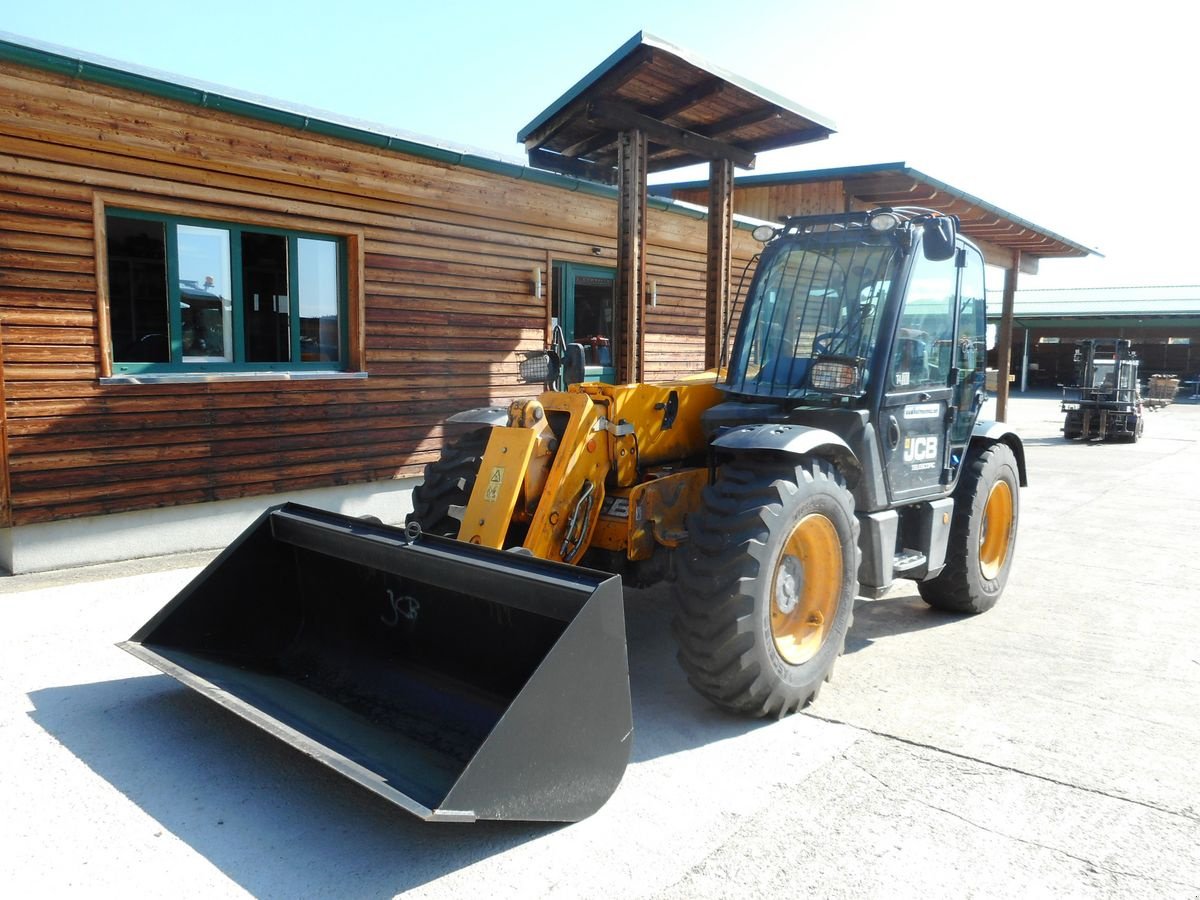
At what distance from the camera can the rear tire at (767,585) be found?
3.46m

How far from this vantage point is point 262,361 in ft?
23.3

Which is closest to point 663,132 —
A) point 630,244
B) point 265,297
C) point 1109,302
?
point 630,244

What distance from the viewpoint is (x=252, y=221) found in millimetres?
6816

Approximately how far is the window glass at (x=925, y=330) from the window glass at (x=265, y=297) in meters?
4.97

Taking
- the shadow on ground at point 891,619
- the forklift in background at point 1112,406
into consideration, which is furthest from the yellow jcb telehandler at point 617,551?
the forklift in background at point 1112,406

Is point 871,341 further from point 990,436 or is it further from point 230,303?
point 230,303

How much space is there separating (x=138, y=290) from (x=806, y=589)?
5250mm

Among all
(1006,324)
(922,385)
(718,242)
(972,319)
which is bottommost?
(922,385)

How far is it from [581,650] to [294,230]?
18.1ft

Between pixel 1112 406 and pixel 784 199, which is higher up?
pixel 784 199

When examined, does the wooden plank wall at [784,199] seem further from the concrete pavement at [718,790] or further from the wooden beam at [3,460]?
the wooden beam at [3,460]

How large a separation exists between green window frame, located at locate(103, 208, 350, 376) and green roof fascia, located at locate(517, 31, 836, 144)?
214 cm

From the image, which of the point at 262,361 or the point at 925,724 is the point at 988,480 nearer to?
the point at 925,724

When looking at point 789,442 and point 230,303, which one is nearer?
point 789,442
